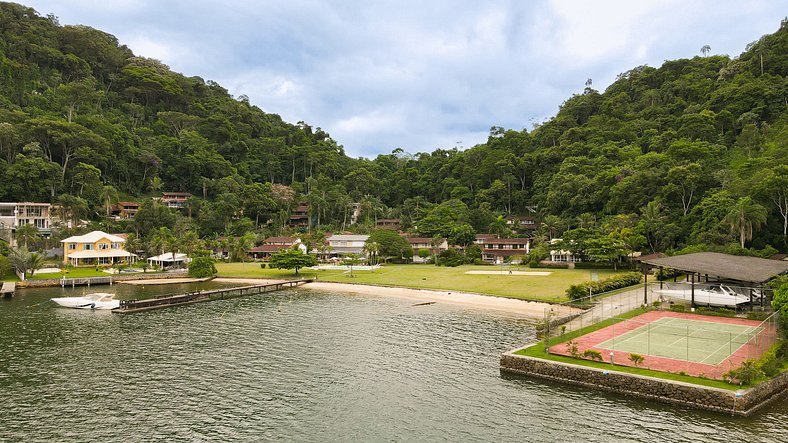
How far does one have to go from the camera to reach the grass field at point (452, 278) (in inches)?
1863

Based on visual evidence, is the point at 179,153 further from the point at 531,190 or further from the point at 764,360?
the point at 764,360

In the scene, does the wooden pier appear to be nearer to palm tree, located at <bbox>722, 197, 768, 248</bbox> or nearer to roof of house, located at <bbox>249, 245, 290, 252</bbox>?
roof of house, located at <bbox>249, 245, 290, 252</bbox>

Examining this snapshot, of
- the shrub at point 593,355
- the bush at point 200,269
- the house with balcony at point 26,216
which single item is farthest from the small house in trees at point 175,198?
the shrub at point 593,355

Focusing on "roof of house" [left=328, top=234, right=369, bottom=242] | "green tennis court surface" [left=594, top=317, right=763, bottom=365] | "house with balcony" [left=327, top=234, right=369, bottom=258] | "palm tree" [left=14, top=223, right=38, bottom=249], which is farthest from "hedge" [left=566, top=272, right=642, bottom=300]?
"palm tree" [left=14, top=223, right=38, bottom=249]

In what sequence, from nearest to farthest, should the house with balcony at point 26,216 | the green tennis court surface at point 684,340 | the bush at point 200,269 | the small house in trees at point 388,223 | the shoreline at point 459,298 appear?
the green tennis court surface at point 684,340
the shoreline at point 459,298
the bush at point 200,269
the house with balcony at point 26,216
the small house in trees at point 388,223

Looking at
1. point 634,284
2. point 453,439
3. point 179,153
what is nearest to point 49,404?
point 453,439

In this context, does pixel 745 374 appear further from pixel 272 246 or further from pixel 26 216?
pixel 26 216

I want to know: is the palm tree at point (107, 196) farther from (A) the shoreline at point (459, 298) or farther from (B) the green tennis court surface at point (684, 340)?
(B) the green tennis court surface at point (684, 340)

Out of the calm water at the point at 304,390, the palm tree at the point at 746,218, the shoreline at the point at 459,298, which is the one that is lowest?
the calm water at the point at 304,390

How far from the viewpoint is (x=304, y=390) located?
2150 centimetres

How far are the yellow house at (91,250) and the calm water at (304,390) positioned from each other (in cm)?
3687

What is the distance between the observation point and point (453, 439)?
16531mm

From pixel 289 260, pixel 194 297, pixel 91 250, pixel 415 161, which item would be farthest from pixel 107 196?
pixel 415 161

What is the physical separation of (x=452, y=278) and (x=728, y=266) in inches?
1231
